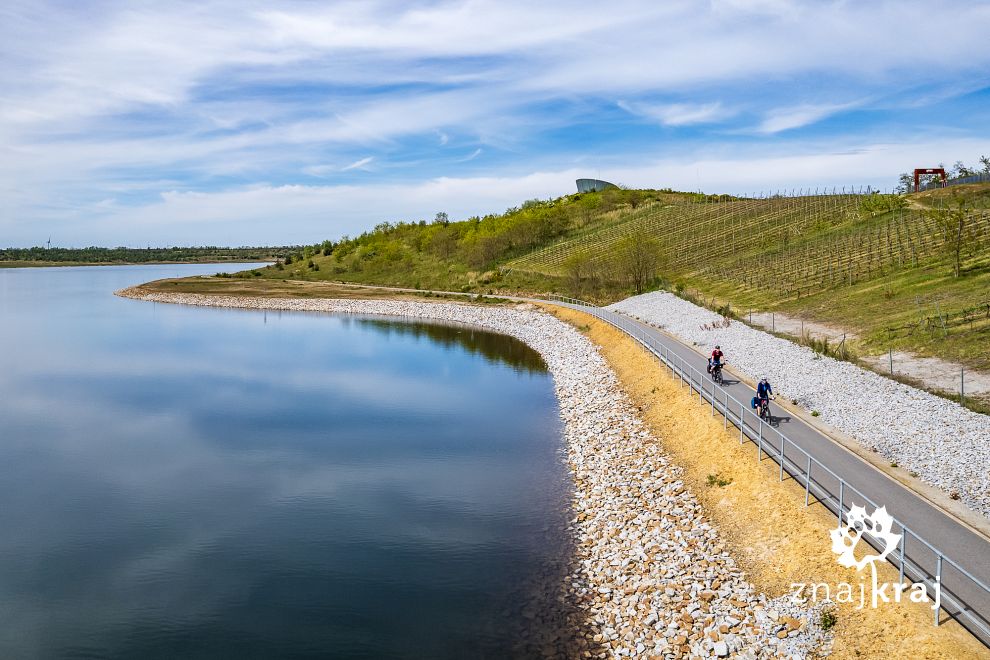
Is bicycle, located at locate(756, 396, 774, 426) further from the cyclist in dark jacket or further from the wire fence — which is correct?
the wire fence

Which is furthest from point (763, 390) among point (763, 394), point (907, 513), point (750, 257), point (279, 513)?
point (750, 257)

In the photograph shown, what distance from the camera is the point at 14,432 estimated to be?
36.1 m

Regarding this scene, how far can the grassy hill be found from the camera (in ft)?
145

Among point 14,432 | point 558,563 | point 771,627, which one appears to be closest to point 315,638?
point 558,563

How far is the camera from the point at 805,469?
20750 mm

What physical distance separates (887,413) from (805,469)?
6.97m

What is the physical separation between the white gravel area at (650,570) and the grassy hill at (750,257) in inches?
640

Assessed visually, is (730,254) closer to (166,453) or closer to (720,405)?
(720,405)

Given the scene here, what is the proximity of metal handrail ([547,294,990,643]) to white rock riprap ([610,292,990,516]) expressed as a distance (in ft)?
8.56

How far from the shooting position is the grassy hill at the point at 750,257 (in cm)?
4422

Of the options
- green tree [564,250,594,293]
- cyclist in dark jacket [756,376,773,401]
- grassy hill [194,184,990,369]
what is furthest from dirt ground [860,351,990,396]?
green tree [564,250,594,293]

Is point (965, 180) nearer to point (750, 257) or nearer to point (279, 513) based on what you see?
point (750, 257)

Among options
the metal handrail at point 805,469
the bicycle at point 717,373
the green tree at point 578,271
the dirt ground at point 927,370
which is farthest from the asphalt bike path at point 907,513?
the green tree at point 578,271

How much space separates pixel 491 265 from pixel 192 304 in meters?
51.6
